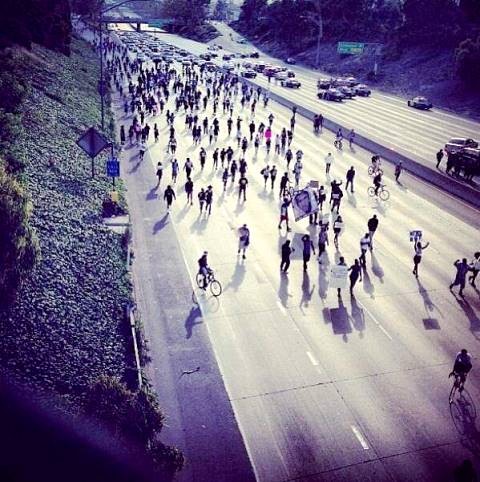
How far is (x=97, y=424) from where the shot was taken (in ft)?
36.7

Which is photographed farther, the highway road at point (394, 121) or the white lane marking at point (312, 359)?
the highway road at point (394, 121)

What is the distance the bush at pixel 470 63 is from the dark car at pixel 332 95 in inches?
549

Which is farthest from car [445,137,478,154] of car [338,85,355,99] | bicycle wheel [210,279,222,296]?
car [338,85,355,99]

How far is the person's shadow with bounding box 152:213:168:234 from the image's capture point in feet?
73.9

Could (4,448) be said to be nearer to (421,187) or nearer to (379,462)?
(379,462)

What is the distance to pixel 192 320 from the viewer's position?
15922 millimetres

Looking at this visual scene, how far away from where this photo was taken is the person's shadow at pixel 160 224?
22517mm

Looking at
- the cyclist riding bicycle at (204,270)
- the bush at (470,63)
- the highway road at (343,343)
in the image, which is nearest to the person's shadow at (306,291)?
the highway road at (343,343)

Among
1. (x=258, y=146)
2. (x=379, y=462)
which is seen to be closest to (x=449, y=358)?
(x=379, y=462)

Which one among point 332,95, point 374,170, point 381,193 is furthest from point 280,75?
point 381,193

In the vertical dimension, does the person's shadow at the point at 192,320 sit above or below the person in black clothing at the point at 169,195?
below

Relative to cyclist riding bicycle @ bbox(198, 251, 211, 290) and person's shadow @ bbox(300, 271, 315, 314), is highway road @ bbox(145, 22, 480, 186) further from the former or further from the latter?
cyclist riding bicycle @ bbox(198, 251, 211, 290)

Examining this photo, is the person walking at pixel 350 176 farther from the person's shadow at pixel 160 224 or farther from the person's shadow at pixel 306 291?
the person's shadow at pixel 306 291

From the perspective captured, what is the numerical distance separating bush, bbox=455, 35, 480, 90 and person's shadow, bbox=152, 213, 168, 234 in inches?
1948
